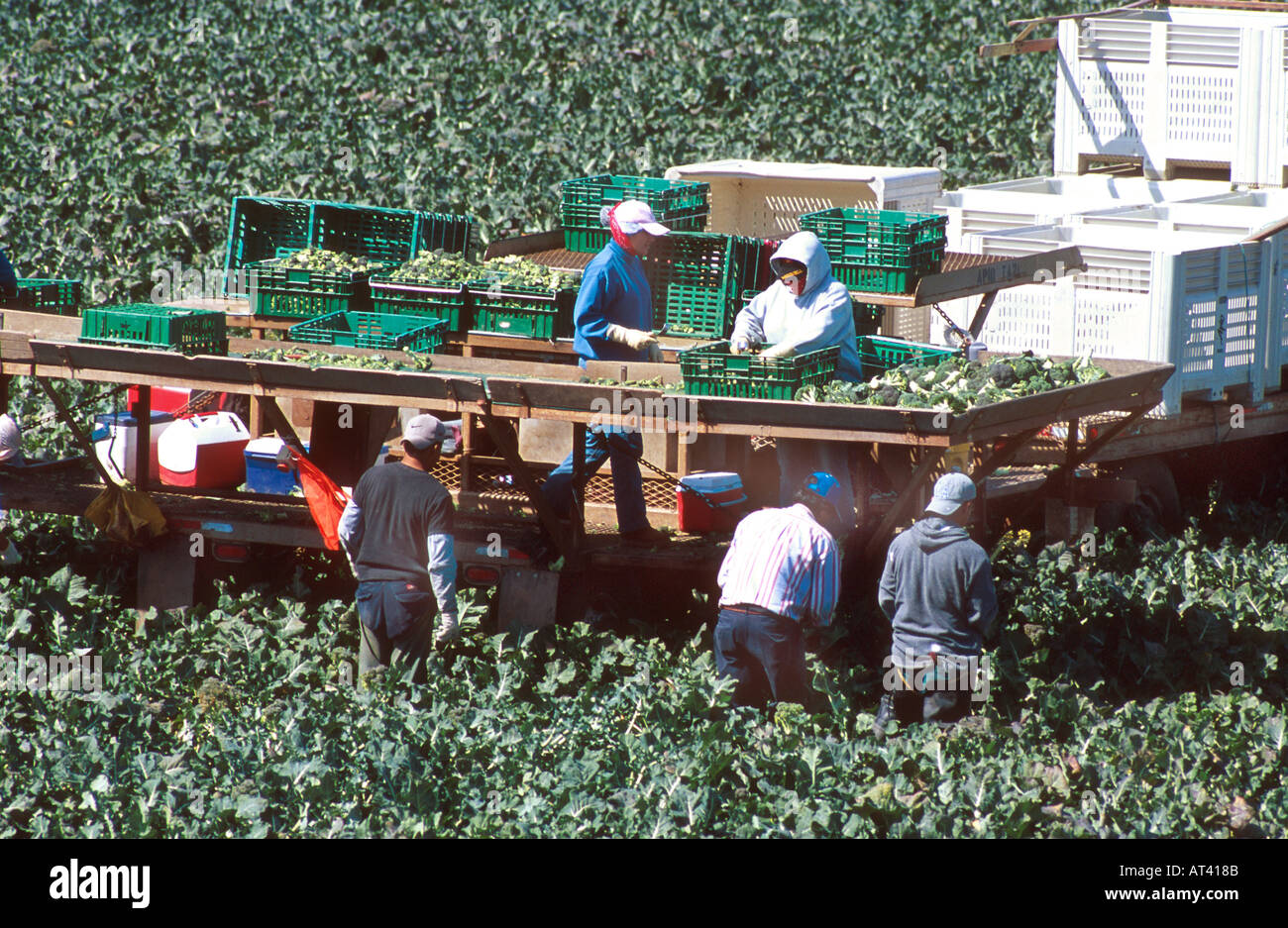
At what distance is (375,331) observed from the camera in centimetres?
991

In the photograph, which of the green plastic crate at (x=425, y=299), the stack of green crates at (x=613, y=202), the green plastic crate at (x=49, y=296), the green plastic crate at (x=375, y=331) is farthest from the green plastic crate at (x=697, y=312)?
the green plastic crate at (x=49, y=296)

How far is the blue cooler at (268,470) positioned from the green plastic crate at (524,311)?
4.70 feet

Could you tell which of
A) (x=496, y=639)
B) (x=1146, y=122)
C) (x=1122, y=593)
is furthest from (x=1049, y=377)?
(x=1146, y=122)

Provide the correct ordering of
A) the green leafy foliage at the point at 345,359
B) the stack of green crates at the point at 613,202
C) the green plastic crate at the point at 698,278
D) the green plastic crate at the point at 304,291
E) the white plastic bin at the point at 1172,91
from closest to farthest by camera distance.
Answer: the green leafy foliage at the point at 345,359 → the green plastic crate at the point at 304,291 → the green plastic crate at the point at 698,278 → the stack of green crates at the point at 613,202 → the white plastic bin at the point at 1172,91

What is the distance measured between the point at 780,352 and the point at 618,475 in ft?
4.25

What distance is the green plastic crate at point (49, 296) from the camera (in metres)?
10.7

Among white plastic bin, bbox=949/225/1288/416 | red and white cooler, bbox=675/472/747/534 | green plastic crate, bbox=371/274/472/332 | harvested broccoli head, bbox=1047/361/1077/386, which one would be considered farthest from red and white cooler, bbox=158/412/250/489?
white plastic bin, bbox=949/225/1288/416

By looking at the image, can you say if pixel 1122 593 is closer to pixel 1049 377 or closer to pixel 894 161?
pixel 1049 377

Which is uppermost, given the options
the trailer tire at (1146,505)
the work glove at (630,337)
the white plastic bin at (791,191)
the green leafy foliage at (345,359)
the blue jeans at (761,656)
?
the white plastic bin at (791,191)

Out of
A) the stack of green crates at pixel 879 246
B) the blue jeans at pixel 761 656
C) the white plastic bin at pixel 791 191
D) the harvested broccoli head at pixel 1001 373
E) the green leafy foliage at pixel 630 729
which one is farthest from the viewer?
the white plastic bin at pixel 791 191

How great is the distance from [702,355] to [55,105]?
47.9ft

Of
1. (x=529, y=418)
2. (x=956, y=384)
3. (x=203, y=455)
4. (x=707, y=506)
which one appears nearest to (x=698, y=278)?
(x=707, y=506)

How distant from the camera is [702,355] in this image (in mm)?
Result: 8203

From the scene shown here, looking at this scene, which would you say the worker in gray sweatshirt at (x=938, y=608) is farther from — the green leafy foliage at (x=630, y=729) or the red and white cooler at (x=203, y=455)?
the red and white cooler at (x=203, y=455)
